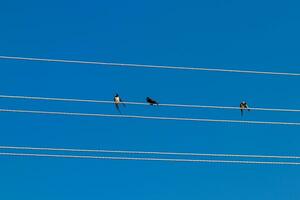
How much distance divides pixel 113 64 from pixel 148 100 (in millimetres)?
6607

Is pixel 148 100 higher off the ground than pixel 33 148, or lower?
higher

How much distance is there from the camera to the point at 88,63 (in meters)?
28.1


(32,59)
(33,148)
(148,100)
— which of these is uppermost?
(148,100)

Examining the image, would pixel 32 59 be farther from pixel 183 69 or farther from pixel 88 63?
pixel 183 69

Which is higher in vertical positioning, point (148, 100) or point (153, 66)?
point (148, 100)

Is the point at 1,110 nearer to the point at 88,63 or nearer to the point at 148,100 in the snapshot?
the point at 88,63

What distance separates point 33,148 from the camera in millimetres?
27703

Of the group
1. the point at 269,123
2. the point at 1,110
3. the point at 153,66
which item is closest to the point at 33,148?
the point at 1,110

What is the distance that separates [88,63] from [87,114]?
4.22 ft

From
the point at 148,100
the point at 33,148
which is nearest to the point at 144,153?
the point at 33,148

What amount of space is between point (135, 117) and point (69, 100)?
6.03 feet

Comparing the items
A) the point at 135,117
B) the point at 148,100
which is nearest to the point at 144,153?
the point at 135,117

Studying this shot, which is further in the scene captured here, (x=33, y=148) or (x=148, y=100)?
(x=148, y=100)

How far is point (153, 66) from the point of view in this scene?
93.4 feet
